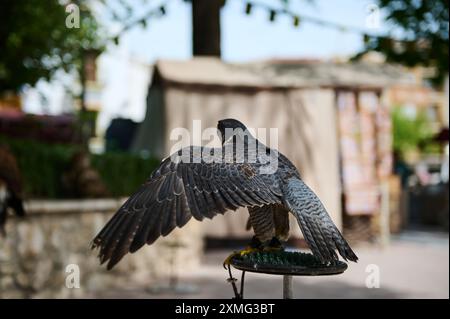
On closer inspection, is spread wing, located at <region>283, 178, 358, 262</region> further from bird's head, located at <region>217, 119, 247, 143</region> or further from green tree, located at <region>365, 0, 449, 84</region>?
green tree, located at <region>365, 0, 449, 84</region>

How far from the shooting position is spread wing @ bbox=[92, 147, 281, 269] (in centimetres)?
247

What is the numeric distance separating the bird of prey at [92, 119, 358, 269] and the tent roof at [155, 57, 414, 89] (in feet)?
21.3

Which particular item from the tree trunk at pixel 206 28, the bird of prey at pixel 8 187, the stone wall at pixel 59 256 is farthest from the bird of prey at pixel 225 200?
the tree trunk at pixel 206 28

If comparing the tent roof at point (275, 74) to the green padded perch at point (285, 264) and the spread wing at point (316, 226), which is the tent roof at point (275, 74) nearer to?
the green padded perch at point (285, 264)

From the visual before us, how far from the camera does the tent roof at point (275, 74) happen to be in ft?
30.7

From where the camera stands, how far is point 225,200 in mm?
2578

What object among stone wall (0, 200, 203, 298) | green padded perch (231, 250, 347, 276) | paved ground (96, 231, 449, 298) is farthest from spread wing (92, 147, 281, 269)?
stone wall (0, 200, 203, 298)

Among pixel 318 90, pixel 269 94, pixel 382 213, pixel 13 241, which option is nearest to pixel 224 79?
pixel 269 94

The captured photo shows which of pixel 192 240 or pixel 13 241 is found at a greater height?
pixel 13 241

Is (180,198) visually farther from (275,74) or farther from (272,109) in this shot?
(275,74)

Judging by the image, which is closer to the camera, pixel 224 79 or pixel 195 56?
pixel 224 79
